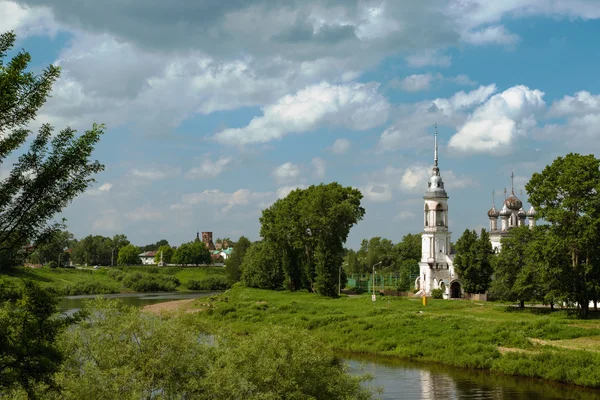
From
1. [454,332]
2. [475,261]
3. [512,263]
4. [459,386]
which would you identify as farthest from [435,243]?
[459,386]

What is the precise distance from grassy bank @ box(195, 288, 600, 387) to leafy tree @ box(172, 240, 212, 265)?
10653 cm

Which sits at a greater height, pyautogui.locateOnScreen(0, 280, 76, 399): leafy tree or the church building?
the church building

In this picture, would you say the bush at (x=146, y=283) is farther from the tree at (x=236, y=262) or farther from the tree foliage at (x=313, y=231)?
the tree foliage at (x=313, y=231)

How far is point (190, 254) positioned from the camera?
548 feet

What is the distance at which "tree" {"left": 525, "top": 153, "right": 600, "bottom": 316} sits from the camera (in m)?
45.1

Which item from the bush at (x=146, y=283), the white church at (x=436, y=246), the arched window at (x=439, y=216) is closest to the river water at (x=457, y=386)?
the white church at (x=436, y=246)

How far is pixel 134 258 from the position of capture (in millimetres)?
165625

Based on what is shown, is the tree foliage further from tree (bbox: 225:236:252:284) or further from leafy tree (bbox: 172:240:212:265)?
leafy tree (bbox: 172:240:212:265)

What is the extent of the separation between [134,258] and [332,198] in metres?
106

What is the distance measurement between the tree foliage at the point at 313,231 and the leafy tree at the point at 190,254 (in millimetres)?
84737

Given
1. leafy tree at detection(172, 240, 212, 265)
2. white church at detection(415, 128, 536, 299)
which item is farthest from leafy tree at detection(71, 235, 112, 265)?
white church at detection(415, 128, 536, 299)

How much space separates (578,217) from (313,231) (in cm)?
3380

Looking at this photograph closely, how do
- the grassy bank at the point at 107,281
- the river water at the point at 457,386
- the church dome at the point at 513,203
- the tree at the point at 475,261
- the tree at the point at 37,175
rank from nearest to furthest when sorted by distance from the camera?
the tree at the point at 37,175
the river water at the point at 457,386
the tree at the point at 475,261
the church dome at the point at 513,203
the grassy bank at the point at 107,281

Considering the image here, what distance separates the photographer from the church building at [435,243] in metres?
74.9
